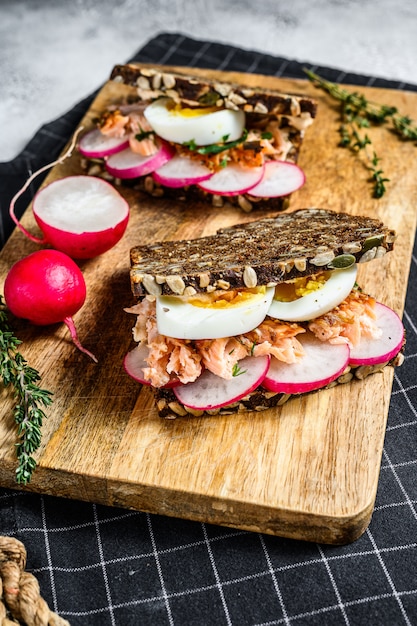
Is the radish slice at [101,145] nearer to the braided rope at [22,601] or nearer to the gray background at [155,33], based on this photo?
the gray background at [155,33]

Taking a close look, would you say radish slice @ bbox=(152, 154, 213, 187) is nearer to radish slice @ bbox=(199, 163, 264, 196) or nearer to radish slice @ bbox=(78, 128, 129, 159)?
radish slice @ bbox=(199, 163, 264, 196)

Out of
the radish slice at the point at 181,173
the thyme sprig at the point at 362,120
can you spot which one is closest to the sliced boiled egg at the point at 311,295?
the radish slice at the point at 181,173

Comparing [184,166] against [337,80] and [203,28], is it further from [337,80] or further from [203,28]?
[203,28]

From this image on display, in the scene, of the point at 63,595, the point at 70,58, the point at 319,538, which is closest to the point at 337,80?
the point at 70,58

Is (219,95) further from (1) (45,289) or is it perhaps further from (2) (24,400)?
(2) (24,400)

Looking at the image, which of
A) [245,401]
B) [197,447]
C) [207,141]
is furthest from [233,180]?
[197,447]
